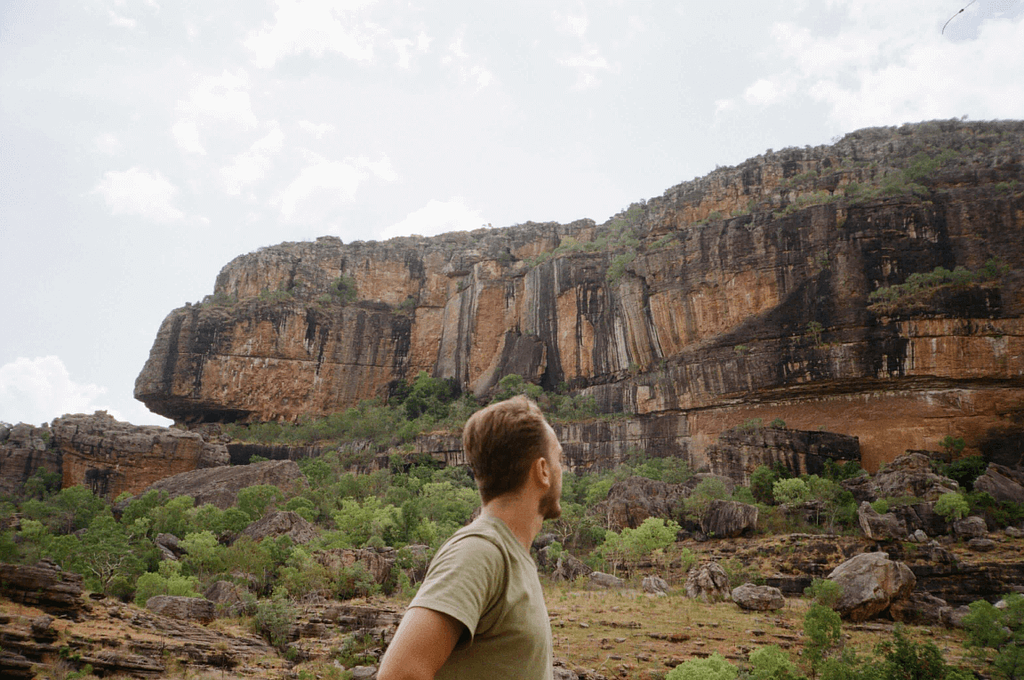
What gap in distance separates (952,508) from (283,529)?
22.8 metres

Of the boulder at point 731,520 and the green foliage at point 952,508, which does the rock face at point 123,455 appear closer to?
the boulder at point 731,520

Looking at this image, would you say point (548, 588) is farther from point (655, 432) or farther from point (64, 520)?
point (64, 520)

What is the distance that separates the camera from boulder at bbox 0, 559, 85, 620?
1270cm

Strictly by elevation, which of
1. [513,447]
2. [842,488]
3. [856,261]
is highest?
[856,261]

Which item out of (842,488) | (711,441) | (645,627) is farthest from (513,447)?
(711,441)

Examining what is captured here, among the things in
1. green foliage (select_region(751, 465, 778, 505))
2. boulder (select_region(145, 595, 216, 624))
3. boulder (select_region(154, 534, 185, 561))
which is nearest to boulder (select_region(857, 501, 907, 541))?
green foliage (select_region(751, 465, 778, 505))

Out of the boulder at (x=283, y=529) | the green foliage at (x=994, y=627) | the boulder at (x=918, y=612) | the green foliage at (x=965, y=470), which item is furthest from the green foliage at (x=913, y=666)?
the green foliage at (x=965, y=470)

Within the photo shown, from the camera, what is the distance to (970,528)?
830 inches

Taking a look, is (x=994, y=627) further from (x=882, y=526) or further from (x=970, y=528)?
(x=970, y=528)

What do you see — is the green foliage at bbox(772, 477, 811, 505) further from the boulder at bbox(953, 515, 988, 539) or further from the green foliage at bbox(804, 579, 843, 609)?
the green foliage at bbox(804, 579, 843, 609)

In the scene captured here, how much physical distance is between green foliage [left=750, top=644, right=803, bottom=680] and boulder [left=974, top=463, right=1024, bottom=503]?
61.2 feet

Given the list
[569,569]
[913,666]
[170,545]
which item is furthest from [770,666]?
[170,545]

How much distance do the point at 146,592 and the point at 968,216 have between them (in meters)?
37.3

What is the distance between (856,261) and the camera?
1342 inches
